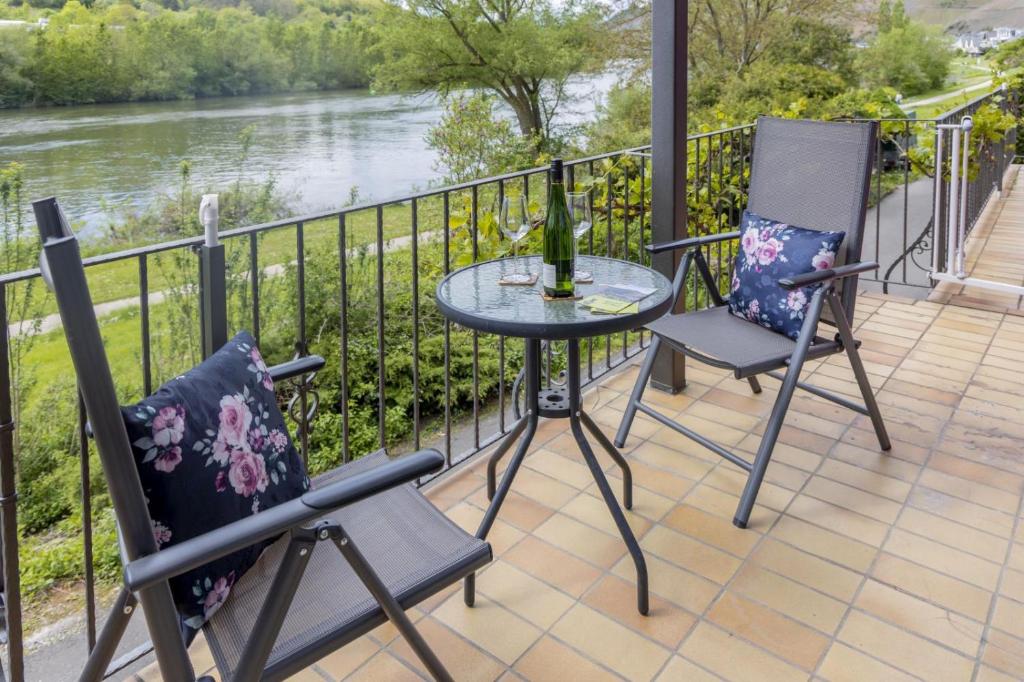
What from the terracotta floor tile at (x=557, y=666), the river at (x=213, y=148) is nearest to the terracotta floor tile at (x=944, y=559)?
the terracotta floor tile at (x=557, y=666)

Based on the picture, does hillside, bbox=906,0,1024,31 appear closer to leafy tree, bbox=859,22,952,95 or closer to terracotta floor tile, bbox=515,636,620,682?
leafy tree, bbox=859,22,952,95

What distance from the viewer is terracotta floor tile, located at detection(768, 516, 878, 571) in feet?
6.37

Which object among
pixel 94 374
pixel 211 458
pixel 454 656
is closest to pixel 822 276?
pixel 454 656

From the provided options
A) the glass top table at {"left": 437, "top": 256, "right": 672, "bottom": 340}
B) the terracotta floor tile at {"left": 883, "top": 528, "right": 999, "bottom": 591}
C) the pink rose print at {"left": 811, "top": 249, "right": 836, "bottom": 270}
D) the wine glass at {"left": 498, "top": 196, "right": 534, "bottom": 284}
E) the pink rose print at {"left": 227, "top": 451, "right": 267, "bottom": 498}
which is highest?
the wine glass at {"left": 498, "top": 196, "right": 534, "bottom": 284}

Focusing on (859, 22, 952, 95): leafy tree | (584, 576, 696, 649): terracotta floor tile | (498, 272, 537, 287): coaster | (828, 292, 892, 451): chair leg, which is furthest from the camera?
(859, 22, 952, 95): leafy tree

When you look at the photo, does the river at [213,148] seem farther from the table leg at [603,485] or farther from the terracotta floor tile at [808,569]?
the terracotta floor tile at [808,569]

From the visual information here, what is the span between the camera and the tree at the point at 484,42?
13.8 metres

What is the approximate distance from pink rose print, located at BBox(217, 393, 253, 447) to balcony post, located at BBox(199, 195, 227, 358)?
9.1 inches

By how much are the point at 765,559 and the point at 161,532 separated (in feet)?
4.91

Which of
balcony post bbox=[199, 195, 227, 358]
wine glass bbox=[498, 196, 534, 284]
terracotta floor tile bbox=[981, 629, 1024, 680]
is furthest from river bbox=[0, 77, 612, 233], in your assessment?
terracotta floor tile bbox=[981, 629, 1024, 680]

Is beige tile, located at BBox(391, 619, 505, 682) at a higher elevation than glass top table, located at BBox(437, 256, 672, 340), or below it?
below

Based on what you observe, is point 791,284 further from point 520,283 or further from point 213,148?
point 213,148

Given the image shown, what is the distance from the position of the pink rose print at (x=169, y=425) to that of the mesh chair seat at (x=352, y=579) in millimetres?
225

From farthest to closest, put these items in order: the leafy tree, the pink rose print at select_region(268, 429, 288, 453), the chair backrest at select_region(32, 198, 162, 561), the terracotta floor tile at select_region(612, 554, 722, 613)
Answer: the leafy tree < the terracotta floor tile at select_region(612, 554, 722, 613) < the pink rose print at select_region(268, 429, 288, 453) < the chair backrest at select_region(32, 198, 162, 561)
